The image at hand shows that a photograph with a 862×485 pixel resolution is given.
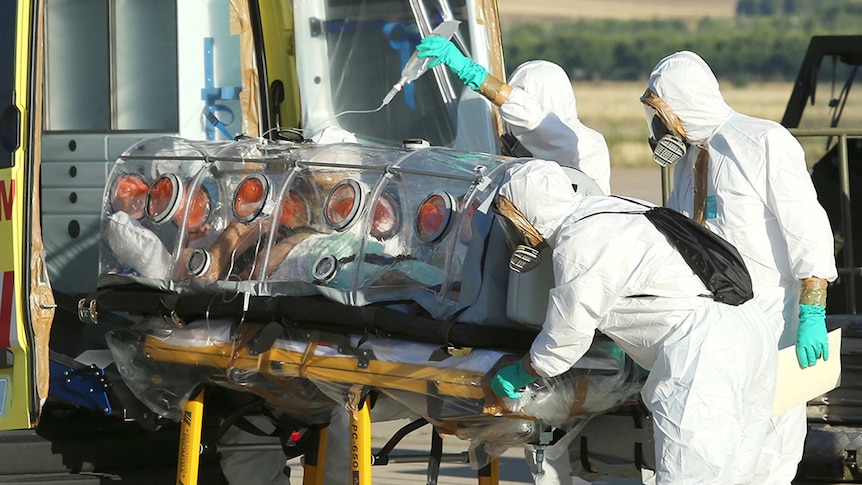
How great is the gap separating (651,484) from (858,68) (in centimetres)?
481

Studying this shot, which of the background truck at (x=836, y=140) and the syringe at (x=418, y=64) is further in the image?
the background truck at (x=836, y=140)

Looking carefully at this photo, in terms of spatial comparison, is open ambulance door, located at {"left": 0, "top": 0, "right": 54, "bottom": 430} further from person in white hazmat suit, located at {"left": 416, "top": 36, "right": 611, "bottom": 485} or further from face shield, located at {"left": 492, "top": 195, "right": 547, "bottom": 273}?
face shield, located at {"left": 492, "top": 195, "right": 547, "bottom": 273}

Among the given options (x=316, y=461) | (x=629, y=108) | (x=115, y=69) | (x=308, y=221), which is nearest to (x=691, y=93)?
(x=308, y=221)

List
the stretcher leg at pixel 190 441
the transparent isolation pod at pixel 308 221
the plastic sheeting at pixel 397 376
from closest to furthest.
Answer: the plastic sheeting at pixel 397 376 < the transparent isolation pod at pixel 308 221 < the stretcher leg at pixel 190 441

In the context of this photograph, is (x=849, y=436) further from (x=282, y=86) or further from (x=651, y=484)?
(x=282, y=86)

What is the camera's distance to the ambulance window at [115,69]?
637 centimetres

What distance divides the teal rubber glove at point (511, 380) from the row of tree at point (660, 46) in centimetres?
4285

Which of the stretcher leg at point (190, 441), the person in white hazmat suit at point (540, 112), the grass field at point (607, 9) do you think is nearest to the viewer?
the stretcher leg at point (190, 441)

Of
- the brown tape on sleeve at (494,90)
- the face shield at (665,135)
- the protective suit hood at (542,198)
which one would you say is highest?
the brown tape on sleeve at (494,90)

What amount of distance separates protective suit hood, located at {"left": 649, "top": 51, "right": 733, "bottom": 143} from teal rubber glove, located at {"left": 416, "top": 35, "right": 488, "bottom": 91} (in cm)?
86

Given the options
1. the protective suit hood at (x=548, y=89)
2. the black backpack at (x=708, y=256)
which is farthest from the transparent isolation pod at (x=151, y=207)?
the black backpack at (x=708, y=256)

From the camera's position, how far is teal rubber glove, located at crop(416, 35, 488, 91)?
5449mm

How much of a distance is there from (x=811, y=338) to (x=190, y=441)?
84.6 inches

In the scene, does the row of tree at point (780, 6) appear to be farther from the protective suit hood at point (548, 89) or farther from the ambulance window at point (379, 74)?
the protective suit hood at point (548, 89)
